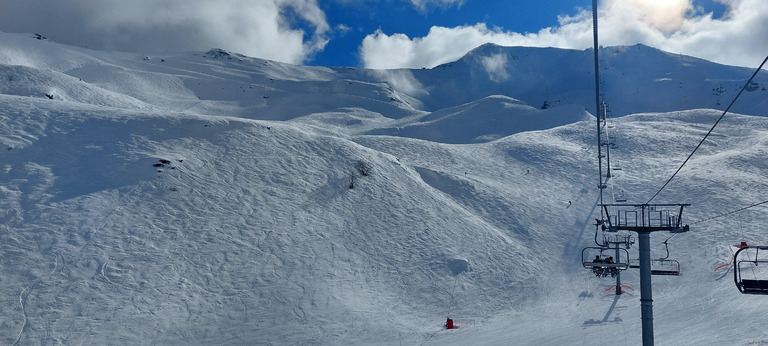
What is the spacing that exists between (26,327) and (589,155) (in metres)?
48.8

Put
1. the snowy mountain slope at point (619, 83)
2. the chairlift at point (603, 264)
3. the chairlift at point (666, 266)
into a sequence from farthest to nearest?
the snowy mountain slope at point (619, 83) → the chairlift at point (666, 266) → the chairlift at point (603, 264)

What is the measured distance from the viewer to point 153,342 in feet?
70.6

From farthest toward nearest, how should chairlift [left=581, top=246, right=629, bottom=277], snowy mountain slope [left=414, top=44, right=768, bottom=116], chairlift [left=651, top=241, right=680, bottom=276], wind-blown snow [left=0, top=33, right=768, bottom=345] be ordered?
snowy mountain slope [left=414, top=44, right=768, bottom=116], wind-blown snow [left=0, top=33, right=768, bottom=345], chairlift [left=651, top=241, right=680, bottom=276], chairlift [left=581, top=246, right=629, bottom=277]

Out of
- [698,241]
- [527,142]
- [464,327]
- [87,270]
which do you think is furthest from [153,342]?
[527,142]

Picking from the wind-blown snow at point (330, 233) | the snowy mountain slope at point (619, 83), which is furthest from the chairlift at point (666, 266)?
the snowy mountain slope at point (619, 83)

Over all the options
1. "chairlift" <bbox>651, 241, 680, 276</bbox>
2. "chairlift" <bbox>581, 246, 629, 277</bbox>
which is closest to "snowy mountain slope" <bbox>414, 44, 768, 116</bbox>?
"chairlift" <bbox>651, 241, 680, 276</bbox>

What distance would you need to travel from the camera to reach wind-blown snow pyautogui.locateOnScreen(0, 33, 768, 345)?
23.4m

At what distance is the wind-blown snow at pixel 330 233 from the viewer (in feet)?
76.6

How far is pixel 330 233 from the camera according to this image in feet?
104

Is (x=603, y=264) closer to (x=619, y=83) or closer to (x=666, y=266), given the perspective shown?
(x=666, y=266)

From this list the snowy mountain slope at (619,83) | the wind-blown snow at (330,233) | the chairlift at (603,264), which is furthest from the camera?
the snowy mountain slope at (619,83)

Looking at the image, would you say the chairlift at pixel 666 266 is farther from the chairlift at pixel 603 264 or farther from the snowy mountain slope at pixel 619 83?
the snowy mountain slope at pixel 619 83

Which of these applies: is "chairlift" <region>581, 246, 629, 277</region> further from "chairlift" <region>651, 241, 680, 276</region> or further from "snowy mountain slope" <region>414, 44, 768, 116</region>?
"snowy mountain slope" <region>414, 44, 768, 116</region>

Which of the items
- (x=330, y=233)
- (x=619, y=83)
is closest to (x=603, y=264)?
(x=330, y=233)
